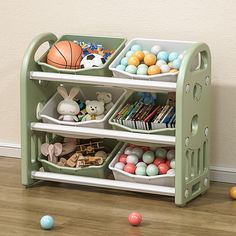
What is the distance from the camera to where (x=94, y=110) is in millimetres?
3498

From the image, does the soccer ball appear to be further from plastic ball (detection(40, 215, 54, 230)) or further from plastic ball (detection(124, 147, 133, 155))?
plastic ball (detection(40, 215, 54, 230))

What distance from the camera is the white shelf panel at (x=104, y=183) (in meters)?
3.33

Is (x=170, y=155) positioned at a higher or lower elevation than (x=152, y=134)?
lower

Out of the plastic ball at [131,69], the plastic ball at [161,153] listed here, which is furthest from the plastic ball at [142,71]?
the plastic ball at [161,153]

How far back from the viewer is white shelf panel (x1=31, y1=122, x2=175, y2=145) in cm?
329

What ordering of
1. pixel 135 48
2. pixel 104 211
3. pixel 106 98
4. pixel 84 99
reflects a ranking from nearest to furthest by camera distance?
pixel 104 211
pixel 135 48
pixel 106 98
pixel 84 99

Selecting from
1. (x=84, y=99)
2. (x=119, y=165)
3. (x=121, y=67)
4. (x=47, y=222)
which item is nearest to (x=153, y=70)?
(x=121, y=67)

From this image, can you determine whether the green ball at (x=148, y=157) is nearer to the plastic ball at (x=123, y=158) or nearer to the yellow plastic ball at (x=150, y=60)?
the plastic ball at (x=123, y=158)

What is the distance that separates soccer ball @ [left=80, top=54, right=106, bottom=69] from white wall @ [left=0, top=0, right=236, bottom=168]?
338 mm

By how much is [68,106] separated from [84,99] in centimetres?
25

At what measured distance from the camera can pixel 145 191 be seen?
3.37 m

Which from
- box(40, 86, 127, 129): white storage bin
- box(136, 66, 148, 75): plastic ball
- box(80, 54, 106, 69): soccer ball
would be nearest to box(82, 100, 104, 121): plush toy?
box(40, 86, 127, 129): white storage bin

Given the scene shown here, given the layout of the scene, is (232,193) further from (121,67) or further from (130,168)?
(121,67)

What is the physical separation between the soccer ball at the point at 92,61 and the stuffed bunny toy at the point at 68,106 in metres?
0.18
